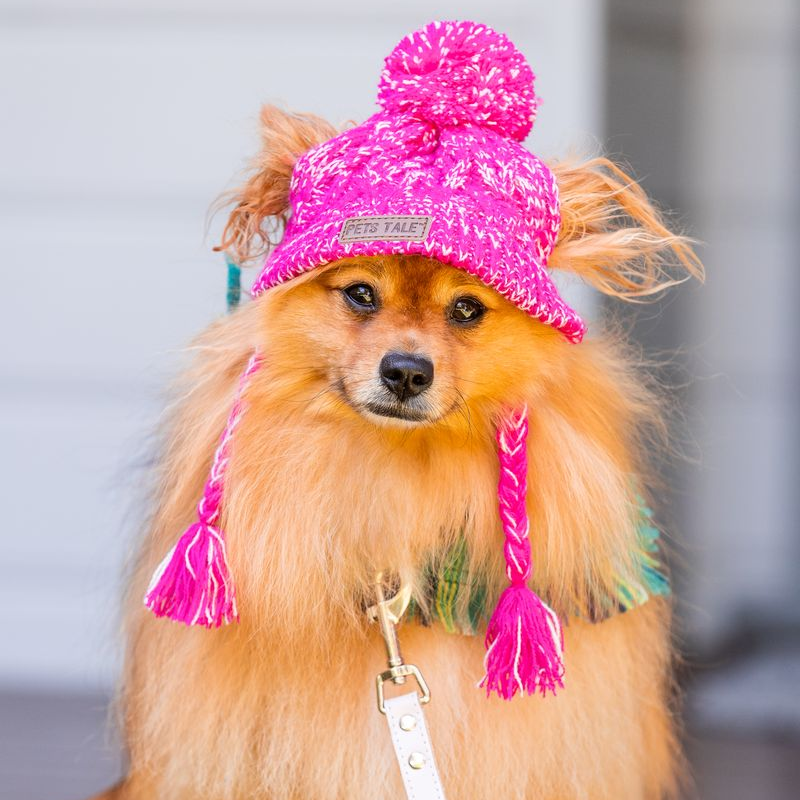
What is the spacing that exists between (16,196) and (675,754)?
1.57m

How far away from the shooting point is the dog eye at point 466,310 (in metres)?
1.14

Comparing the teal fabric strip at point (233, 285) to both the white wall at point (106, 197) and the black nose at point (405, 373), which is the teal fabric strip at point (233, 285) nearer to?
the black nose at point (405, 373)

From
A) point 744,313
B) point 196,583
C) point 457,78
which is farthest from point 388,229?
point 744,313

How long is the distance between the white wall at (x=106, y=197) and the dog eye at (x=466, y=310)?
887mm

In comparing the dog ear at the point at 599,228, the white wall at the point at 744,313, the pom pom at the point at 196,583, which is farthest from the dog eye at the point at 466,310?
the white wall at the point at 744,313

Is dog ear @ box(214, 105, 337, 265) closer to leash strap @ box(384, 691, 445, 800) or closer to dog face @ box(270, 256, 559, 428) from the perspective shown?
dog face @ box(270, 256, 559, 428)

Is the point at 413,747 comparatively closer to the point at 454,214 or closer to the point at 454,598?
the point at 454,598

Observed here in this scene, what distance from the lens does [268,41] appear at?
6.50ft

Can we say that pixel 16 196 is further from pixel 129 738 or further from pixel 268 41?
pixel 129 738

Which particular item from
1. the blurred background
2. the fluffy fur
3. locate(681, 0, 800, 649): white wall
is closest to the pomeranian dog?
the fluffy fur

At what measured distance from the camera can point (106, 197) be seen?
2.01 metres

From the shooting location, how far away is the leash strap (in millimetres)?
1114

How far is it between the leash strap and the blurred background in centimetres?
88

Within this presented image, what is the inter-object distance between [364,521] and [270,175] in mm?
421
